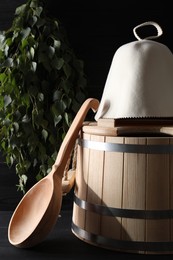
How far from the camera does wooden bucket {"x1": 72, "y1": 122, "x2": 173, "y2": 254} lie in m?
0.99

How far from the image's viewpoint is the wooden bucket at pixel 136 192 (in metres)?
0.99

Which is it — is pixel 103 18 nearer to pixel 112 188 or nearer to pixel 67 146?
pixel 67 146

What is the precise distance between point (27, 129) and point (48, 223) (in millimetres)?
1067

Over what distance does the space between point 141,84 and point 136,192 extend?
309 mm

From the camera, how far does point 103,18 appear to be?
2.22 m

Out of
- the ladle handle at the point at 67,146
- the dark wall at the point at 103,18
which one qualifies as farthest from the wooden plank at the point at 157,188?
the dark wall at the point at 103,18

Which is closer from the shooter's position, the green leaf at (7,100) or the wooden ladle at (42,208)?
the wooden ladle at (42,208)

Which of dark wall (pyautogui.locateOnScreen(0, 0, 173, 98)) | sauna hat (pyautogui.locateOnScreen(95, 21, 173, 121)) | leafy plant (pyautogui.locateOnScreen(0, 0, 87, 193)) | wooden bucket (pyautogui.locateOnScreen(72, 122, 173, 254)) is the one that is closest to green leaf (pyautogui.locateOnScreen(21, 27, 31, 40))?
leafy plant (pyautogui.locateOnScreen(0, 0, 87, 193))

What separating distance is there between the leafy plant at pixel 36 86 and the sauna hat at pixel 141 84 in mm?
866

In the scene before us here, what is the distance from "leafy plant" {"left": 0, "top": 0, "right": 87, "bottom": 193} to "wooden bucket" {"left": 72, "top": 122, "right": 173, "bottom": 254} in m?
1.00

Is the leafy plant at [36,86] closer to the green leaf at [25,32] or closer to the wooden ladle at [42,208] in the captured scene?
the green leaf at [25,32]

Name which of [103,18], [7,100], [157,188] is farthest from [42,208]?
[103,18]

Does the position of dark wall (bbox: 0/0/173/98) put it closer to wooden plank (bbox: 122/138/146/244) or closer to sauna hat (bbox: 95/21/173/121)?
sauna hat (bbox: 95/21/173/121)

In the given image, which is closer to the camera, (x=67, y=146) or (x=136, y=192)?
(x=136, y=192)
